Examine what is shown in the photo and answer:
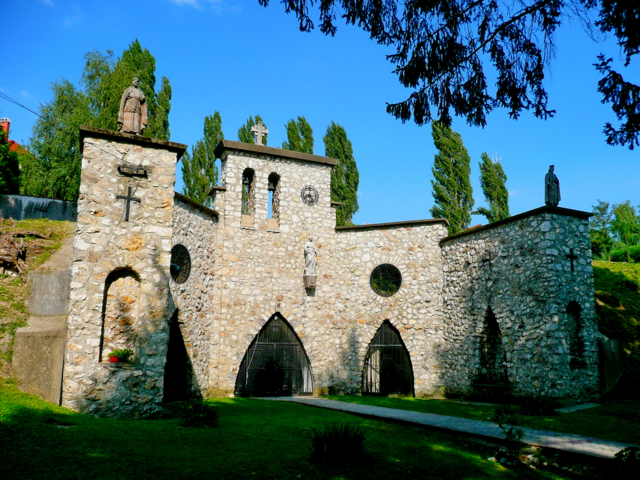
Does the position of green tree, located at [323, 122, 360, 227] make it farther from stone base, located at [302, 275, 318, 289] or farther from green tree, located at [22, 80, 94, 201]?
green tree, located at [22, 80, 94, 201]

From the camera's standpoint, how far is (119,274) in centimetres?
982

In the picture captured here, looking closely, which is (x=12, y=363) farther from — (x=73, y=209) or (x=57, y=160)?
(x=57, y=160)

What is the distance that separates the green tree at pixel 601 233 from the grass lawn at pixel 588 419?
68.7ft

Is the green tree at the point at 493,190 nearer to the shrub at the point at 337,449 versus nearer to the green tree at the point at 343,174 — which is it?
the green tree at the point at 343,174

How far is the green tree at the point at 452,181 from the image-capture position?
2434 centimetres

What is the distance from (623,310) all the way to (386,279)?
793 centimetres

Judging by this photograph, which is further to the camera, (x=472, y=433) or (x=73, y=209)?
(x=73, y=209)

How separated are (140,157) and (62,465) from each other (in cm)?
650

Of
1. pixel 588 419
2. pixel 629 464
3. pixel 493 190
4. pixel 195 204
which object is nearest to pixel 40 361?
pixel 195 204

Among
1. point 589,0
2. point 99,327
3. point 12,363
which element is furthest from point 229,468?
point 589,0

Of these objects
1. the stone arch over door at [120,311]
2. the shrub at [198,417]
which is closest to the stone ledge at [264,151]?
the stone arch over door at [120,311]

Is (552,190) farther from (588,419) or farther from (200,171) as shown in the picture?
(200,171)

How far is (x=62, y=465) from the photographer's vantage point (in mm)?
5375

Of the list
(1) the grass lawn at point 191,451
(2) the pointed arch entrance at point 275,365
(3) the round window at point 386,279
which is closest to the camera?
→ (1) the grass lawn at point 191,451
